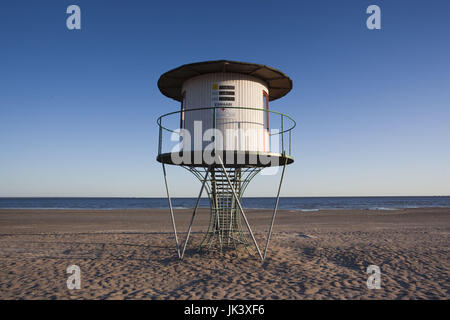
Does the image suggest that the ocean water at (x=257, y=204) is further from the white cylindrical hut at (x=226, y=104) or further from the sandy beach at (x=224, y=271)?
the white cylindrical hut at (x=226, y=104)

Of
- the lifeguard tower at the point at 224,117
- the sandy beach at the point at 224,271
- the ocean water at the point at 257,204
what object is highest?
the lifeguard tower at the point at 224,117

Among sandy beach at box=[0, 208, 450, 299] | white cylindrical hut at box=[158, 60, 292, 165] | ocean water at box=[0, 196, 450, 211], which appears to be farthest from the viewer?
ocean water at box=[0, 196, 450, 211]

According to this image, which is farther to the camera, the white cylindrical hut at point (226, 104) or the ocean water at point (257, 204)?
the ocean water at point (257, 204)

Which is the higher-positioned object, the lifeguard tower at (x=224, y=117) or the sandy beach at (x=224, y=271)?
the lifeguard tower at (x=224, y=117)

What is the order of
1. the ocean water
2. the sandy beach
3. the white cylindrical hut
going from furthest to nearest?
1. the ocean water
2. the white cylindrical hut
3. the sandy beach

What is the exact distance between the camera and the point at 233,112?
26.6 ft

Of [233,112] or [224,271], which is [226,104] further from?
[224,271]

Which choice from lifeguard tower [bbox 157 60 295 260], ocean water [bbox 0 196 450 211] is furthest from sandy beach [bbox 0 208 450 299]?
ocean water [bbox 0 196 450 211]

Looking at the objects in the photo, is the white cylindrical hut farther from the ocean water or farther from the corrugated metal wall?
the ocean water

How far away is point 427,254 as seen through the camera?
10.1 meters

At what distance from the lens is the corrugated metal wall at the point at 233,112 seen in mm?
8000

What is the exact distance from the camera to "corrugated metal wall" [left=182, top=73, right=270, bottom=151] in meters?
8.00

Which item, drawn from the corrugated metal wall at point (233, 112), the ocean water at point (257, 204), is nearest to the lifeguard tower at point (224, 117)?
the corrugated metal wall at point (233, 112)
